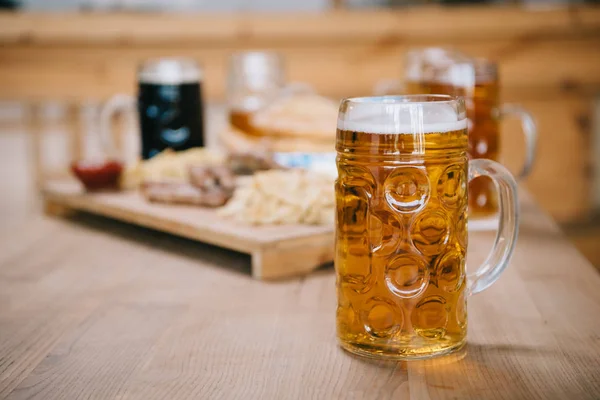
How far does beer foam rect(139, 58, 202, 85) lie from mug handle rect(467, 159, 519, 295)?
1020 mm

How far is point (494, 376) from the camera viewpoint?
71 centimetres

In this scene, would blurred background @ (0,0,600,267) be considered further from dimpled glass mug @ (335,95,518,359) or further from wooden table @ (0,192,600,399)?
dimpled glass mug @ (335,95,518,359)

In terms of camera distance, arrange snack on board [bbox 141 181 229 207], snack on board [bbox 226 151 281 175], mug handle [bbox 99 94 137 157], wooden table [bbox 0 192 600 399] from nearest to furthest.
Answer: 1. wooden table [bbox 0 192 600 399]
2. snack on board [bbox 141 181 229 207]
3. snack on board [bbox 226 151 281 175]
4. mug handle [bbox 99 94 137 157]

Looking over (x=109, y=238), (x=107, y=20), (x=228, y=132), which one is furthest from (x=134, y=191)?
(x=107, y=20)

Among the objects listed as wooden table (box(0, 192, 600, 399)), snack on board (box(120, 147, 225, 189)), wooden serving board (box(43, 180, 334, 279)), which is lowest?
wooden table (box(0, 192, 600, 399))

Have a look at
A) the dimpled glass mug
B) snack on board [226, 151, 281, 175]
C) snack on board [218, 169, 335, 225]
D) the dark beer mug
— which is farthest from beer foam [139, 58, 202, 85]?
the dimpled glass mug

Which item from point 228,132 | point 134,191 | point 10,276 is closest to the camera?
point 10,276

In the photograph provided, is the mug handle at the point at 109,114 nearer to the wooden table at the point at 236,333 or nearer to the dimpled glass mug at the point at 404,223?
the wooden table at the point at 236,333

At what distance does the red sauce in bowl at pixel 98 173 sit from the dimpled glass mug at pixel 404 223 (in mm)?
855

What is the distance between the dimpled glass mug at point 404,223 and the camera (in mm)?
744

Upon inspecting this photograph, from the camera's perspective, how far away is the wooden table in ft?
2.29

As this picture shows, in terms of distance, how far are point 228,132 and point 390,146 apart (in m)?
1.13

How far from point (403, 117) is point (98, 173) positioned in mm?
923

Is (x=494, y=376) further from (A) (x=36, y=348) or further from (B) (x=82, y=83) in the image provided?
(B) (x=82, y=83)
